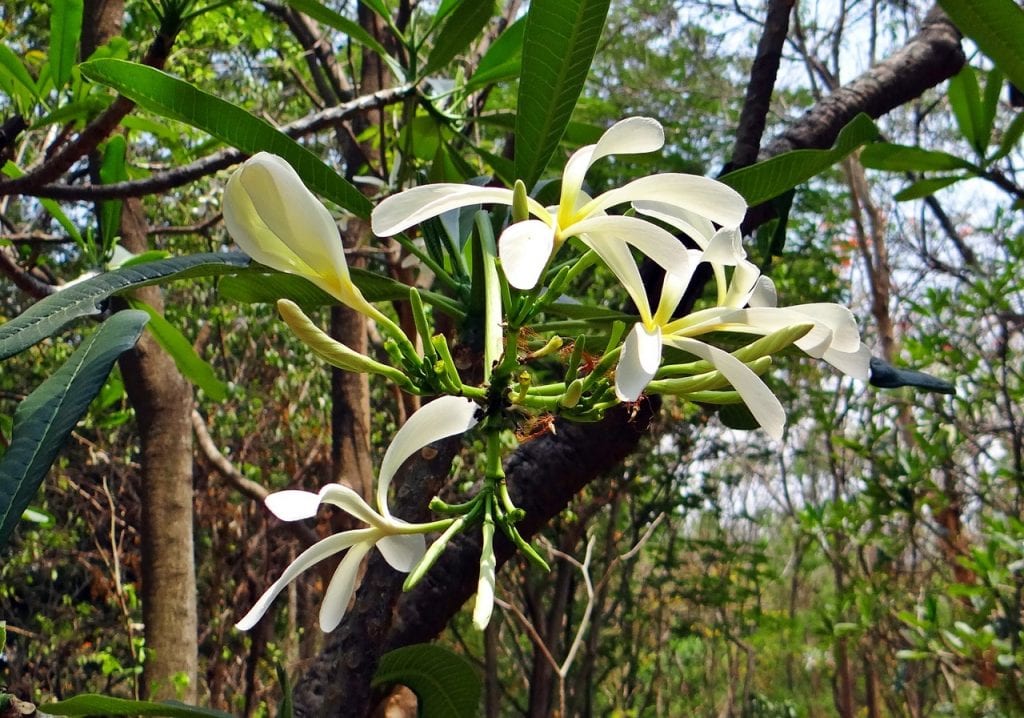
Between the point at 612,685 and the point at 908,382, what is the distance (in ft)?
12.6

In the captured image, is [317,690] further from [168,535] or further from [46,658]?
[46,658]

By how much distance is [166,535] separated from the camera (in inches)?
54.0

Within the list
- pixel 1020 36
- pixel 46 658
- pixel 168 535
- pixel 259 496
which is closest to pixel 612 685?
pixel 46 658

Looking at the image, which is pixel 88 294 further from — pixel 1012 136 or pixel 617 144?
pixel 1012 136

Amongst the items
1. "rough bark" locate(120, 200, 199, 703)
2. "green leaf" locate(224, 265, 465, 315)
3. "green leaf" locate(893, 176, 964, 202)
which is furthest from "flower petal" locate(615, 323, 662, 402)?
"rough bark" locate(120, 200, 199, 703)

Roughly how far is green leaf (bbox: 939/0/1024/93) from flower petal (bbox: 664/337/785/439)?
378 millimetres

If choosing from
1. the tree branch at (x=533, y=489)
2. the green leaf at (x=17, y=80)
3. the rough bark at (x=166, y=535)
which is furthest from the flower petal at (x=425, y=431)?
the rough bark at (x=166, y=535)

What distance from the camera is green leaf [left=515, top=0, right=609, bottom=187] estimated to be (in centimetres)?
43

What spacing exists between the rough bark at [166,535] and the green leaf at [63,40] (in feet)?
1.68

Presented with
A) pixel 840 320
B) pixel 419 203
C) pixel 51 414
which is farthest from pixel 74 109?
pixel 840 320

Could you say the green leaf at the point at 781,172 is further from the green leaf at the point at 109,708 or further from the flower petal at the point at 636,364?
the green leaf at the point at 109,708

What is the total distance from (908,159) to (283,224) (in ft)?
2.60

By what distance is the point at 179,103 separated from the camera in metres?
0.51

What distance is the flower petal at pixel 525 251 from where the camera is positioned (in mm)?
306
